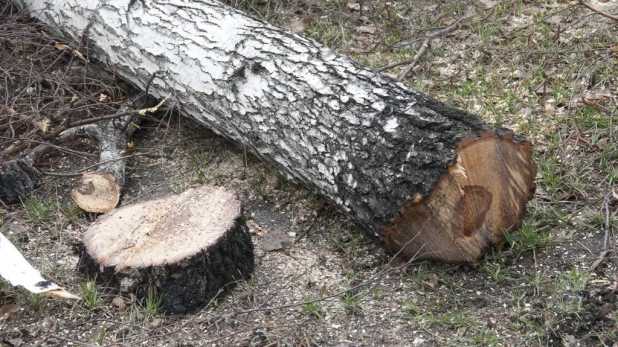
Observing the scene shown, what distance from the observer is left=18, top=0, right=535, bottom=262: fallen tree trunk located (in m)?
3.24

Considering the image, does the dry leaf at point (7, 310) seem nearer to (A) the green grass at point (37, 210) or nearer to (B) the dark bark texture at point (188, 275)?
(B) the dark bark texture at point (188, 275)

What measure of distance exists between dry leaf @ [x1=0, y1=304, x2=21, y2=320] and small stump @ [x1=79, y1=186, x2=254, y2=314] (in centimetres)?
33

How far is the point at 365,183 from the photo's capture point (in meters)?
3.38

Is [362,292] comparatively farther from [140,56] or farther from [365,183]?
[140,56]

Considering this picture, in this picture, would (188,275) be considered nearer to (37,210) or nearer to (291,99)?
(291,99)

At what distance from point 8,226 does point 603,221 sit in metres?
2.98

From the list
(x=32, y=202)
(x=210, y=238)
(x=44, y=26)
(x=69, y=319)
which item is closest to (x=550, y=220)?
(x=210, y=238)

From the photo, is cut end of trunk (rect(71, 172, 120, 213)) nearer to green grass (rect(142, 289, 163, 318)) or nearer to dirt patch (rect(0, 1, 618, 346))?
dirt patch (rect(0, 1, 618, 346))

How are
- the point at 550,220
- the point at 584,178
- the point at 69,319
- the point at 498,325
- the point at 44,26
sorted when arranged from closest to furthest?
the point at 498,325 < the point at 69,319 < the point at 550,220 < the point at 584,178 < the point at 44,26

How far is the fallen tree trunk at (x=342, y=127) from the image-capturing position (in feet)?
10.6

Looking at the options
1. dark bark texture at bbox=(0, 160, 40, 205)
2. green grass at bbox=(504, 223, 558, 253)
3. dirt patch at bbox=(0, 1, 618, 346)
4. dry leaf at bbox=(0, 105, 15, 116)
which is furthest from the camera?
dry leaf at bbox=(0, 105, 15, 116)

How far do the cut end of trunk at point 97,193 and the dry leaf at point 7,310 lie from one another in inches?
31.9

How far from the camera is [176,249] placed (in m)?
3.28

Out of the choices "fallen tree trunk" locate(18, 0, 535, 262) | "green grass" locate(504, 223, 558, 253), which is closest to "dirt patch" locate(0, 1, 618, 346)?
"green grass" locate(504, 223, 558, 253)
